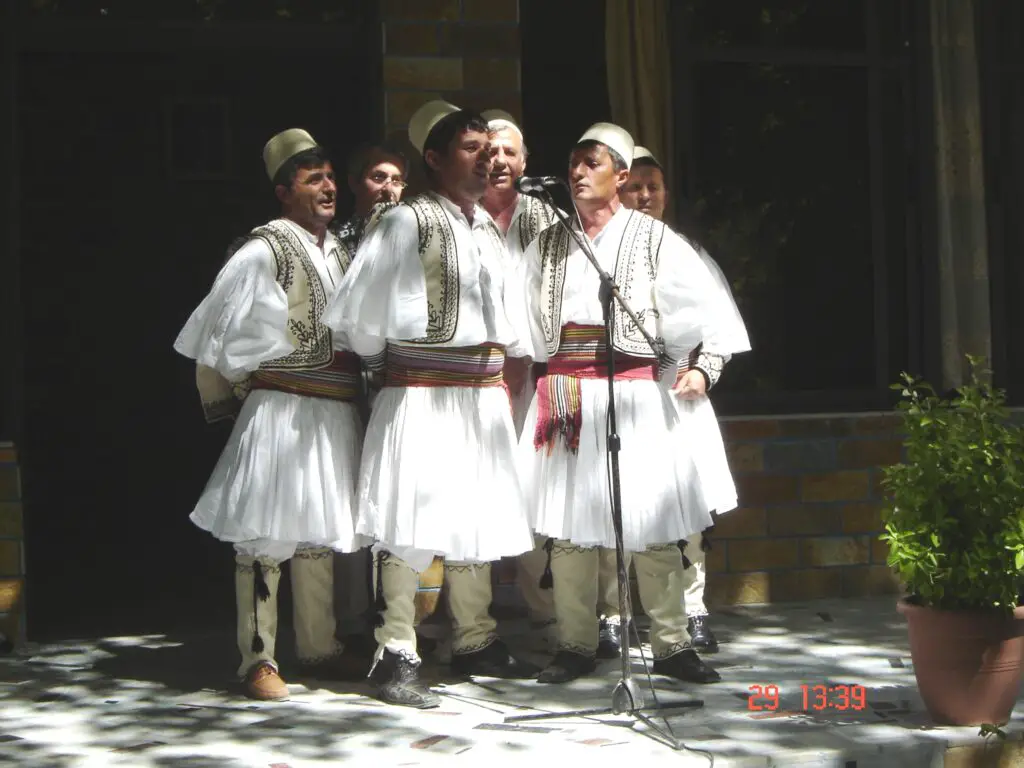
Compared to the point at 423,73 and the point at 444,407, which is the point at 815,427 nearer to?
the point at 423,73

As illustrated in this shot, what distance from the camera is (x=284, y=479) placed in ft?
20.9

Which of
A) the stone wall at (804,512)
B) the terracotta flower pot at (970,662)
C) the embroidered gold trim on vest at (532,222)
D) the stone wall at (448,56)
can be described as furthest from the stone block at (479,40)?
the terracotta flower pot at (970,662)

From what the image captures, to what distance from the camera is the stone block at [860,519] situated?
862 centimetres

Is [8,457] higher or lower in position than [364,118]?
lower

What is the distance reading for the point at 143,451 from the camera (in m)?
8.23

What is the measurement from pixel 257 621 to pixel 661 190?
2.55 m

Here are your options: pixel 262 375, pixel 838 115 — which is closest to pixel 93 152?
pixel 262 375

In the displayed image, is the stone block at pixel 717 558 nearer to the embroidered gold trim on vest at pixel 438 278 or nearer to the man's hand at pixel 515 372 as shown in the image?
the man's hand at pixel 515 372

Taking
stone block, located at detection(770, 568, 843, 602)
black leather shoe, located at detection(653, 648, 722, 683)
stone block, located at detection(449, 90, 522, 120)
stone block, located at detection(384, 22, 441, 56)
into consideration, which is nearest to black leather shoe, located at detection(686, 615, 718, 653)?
black leather shoe, located at detection(653, 648, 722, 683)

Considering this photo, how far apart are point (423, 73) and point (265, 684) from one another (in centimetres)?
312

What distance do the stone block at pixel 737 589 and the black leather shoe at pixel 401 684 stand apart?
7.90 ft

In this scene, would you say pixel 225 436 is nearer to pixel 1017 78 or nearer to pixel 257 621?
pixel 257 621
